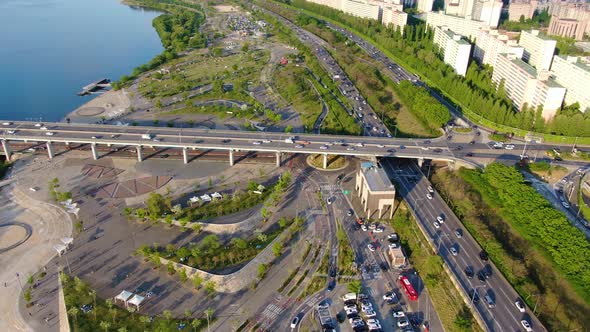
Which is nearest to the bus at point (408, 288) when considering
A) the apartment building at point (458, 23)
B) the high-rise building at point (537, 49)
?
the high-rise building at point (537, 49)

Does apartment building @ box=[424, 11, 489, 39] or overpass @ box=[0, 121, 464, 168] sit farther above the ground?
apartment building @ box=[424, 11, 489, 39]

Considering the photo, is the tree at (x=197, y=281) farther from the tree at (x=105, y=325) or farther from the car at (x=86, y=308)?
the car at (x=86, y=308)

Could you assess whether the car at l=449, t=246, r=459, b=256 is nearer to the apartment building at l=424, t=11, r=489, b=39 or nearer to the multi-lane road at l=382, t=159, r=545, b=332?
the multi-lane road at l=382, t=159, r=545, b=332

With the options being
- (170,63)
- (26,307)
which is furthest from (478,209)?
(170,63)

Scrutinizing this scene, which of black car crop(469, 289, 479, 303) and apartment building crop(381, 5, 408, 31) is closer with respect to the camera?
black car crop(469, 289, 479, 303)

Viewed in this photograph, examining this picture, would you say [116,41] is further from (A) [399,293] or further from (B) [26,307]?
(A) [399,293]

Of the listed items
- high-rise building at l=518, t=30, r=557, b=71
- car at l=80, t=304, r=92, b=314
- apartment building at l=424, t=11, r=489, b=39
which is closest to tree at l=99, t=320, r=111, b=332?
car at l=80, t=304, r=92, b=314
